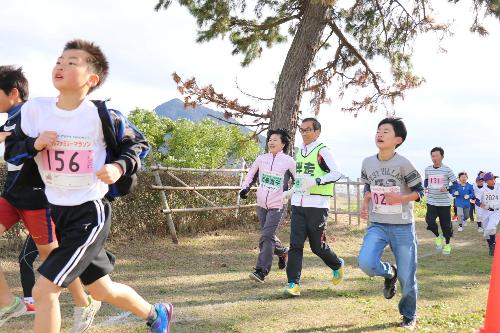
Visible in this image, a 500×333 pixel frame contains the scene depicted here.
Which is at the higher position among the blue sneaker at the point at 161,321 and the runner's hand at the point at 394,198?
the runner's hand at the point at 394,198

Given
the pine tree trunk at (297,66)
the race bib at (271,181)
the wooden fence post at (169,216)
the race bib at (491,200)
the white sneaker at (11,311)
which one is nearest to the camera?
the white sneaker at (11,311)

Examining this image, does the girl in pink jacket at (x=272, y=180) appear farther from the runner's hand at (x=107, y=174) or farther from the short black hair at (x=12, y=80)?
the runner's hand at (x=107, y=174)

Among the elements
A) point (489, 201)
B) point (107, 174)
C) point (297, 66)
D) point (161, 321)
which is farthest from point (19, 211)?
point (489, 201)

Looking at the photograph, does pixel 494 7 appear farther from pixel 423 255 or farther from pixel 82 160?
pixel 82 160

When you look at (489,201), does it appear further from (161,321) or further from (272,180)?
(161,321)

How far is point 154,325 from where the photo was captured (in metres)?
3.51

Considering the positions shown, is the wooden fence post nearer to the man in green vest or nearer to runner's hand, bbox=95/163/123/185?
the man in green vest

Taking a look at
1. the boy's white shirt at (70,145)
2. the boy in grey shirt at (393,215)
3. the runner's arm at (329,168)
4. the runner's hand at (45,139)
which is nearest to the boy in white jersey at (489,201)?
the runner's arm at (329,168)

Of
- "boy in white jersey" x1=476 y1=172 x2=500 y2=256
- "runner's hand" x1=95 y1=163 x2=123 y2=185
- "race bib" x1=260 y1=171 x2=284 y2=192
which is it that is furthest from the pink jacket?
"boy in white jersey" x1=476 y1=172 x2=500 y2=256

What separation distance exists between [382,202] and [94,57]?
2718mm

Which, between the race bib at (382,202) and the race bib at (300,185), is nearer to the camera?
the race bib at (382,202)

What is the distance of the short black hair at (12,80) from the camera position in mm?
4348

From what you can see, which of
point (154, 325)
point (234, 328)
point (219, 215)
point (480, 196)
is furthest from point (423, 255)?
point (154, 325)

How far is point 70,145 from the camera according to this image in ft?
10.2
